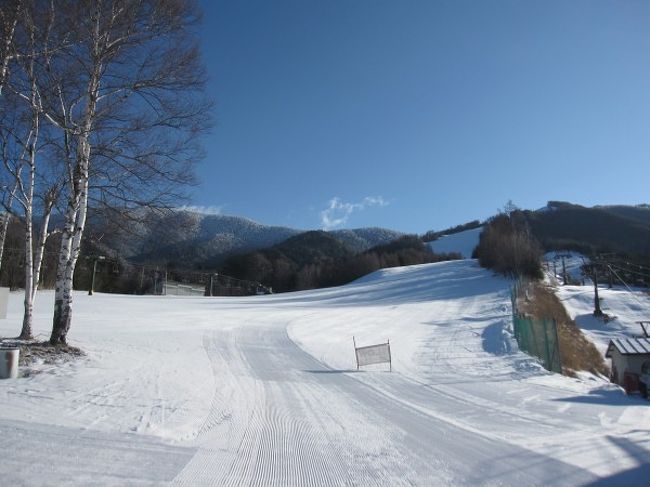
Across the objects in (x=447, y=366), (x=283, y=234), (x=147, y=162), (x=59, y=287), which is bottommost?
(x=447, y=366)

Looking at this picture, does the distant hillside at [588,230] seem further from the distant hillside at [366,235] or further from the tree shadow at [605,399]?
the tree shadow at [605,399]

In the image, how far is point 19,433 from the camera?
17.9ft

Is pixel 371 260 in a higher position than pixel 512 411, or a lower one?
higher

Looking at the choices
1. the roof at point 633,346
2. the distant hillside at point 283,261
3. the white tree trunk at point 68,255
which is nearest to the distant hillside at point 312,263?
the distant hillside at point 283,261

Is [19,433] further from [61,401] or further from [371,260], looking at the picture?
[371,260]

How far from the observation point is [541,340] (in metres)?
17.7

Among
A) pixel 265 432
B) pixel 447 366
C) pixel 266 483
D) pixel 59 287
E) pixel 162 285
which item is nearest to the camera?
pixel 266 483

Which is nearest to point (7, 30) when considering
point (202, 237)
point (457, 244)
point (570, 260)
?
point (202, 237)

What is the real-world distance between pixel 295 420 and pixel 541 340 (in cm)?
1362

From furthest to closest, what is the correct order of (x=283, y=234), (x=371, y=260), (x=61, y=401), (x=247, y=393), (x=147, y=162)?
(x=283, y=234) → (x=371, y=260) → (x=147, y=162) → (x=247, y=393) → (x=61, y=401)

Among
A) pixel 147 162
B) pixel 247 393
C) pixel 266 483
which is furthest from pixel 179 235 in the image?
pixel 266 483

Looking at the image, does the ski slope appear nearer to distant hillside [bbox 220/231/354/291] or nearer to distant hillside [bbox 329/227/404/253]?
distant hillside [bbox 220/231/354/291]

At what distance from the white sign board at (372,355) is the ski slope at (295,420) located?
0.33m

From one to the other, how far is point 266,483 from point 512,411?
18.2 ft
